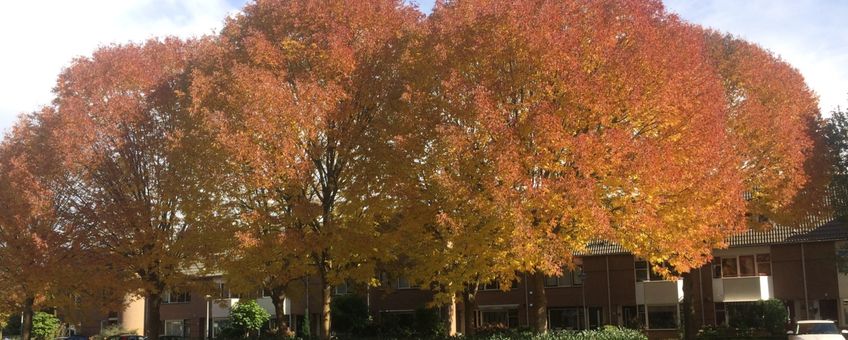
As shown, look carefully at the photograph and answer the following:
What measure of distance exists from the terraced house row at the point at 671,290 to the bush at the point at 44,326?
14709mm

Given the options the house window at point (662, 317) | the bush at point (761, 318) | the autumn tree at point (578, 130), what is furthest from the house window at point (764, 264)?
the autumn tree at point (578, 130)

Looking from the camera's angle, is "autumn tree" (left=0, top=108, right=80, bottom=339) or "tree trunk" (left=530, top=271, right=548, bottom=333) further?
"autumn tree" (left=0, top=108, right=80, bottom=339)

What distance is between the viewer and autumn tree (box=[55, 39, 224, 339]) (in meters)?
27.5

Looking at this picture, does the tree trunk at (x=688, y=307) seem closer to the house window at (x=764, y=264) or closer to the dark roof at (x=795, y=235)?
the dark roof at (x=795, y=235)

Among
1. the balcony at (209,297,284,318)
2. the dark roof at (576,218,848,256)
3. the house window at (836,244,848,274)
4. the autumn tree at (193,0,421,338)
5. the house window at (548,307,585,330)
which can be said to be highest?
the autumn tree at (193,0,421,338)

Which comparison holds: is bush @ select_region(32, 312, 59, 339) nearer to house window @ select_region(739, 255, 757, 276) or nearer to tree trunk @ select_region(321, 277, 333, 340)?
tree trunk @ select_region(321, 277, 333, 340)

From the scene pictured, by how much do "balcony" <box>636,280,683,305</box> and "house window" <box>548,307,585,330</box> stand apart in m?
4.00

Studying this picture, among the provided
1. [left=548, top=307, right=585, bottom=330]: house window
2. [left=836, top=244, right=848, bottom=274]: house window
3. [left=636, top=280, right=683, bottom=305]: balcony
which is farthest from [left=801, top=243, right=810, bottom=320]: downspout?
[left=548, top=307, right=585, bottom=330]: house window

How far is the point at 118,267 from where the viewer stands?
28.5 m

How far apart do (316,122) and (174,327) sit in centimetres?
4726

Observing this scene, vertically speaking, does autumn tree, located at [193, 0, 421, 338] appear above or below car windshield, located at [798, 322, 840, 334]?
above

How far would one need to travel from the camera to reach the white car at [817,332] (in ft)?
97.5

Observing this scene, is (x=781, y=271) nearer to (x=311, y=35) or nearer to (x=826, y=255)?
(x=826, y=255)

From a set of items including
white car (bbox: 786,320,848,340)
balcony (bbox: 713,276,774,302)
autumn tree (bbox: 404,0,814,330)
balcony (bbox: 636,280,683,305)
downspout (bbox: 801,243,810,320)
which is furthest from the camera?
balcony (bbox: 636,280,683,305)
